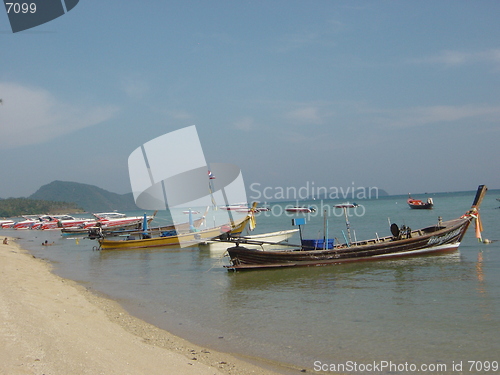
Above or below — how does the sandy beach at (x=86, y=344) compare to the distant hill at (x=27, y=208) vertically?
below

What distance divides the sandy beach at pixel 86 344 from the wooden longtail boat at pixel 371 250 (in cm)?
730

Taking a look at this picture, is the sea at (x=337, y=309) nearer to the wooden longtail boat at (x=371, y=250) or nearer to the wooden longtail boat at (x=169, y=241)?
the wooden longtail boat at (x=371, y=250)

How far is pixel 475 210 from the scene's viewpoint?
21.6 meters

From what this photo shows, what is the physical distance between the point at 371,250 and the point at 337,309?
322 inches

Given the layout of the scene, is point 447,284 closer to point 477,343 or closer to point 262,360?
point 477,343

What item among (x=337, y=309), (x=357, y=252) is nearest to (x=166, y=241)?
(x=357, y=252)

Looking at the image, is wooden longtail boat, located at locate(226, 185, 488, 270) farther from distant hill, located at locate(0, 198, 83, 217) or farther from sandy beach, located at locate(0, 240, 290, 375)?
distant hill, located at locate(0, 198, 83, 217)

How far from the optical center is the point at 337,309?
11297 mm

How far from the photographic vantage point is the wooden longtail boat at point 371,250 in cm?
1780

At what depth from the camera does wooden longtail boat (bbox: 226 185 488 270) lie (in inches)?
701

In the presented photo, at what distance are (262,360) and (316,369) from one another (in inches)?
40.6

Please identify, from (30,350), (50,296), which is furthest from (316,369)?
(50,296)

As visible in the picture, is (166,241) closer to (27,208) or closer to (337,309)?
(337,309)

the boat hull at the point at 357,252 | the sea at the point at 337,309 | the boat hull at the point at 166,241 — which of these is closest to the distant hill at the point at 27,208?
the boat hull at the point at 166,241
